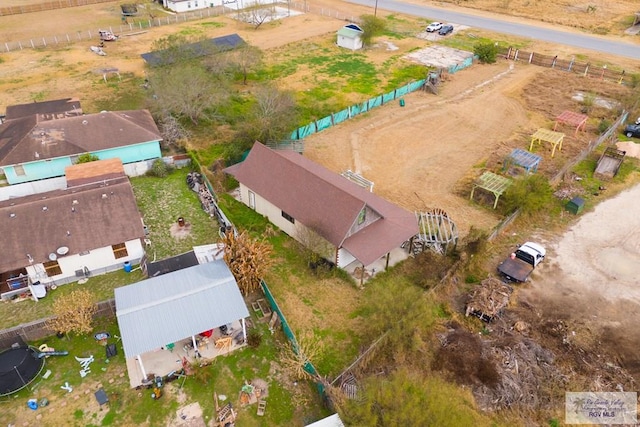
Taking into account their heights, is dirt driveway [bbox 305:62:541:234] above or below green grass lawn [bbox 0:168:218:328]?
above

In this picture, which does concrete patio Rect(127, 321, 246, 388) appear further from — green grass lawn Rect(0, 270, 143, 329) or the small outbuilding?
the small outbuilding

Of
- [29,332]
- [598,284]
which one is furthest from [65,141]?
[598,284]

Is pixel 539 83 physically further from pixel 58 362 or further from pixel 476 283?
pixel 58 362

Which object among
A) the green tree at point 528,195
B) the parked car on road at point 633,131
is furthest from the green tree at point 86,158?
the parked car on road at point 633,131

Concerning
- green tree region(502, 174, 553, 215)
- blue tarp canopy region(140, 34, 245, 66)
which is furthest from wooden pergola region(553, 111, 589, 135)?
blue tarp canopy region(140, 34, 245, 66)

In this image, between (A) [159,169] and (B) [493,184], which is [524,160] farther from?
(A) [159,169]

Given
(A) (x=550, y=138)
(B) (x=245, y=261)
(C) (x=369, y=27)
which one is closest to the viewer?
(B) (x=245, y=261)
